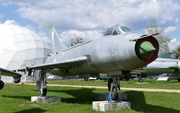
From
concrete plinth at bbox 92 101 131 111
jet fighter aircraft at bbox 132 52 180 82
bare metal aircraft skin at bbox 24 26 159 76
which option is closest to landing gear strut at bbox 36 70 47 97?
bare metal aircraft skin at bbox 24 26 159 76

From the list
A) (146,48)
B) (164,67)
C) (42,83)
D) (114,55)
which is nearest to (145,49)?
(146,48)

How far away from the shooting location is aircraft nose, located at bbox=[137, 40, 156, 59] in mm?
9720

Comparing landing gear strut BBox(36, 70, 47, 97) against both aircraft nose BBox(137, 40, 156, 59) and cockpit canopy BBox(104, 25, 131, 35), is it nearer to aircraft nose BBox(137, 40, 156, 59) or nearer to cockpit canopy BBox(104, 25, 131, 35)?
cockpit canopy BBox(104, 25, 131, 35)

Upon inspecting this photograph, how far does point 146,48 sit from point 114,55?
1.76m

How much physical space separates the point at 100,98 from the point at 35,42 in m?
41.4

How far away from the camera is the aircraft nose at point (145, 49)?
9.72 meters

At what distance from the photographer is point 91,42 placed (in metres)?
14.1

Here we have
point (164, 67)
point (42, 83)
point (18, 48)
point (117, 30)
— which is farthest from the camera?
point (18, 48)

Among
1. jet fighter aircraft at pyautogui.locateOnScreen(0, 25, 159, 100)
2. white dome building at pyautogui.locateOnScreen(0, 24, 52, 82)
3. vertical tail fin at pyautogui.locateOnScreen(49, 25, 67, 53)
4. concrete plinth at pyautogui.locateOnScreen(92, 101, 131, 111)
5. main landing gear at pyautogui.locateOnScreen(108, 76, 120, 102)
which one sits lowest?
concrete plinth at pyautogui.locateOnScreen(92, 101, 131, 111)

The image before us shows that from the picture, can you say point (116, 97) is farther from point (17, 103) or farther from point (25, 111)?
point (17, 103)

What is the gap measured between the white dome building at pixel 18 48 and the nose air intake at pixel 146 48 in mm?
42773

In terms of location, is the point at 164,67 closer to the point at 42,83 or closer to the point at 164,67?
the point at 164,67

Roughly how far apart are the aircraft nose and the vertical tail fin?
1493cm

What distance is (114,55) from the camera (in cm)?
1117
